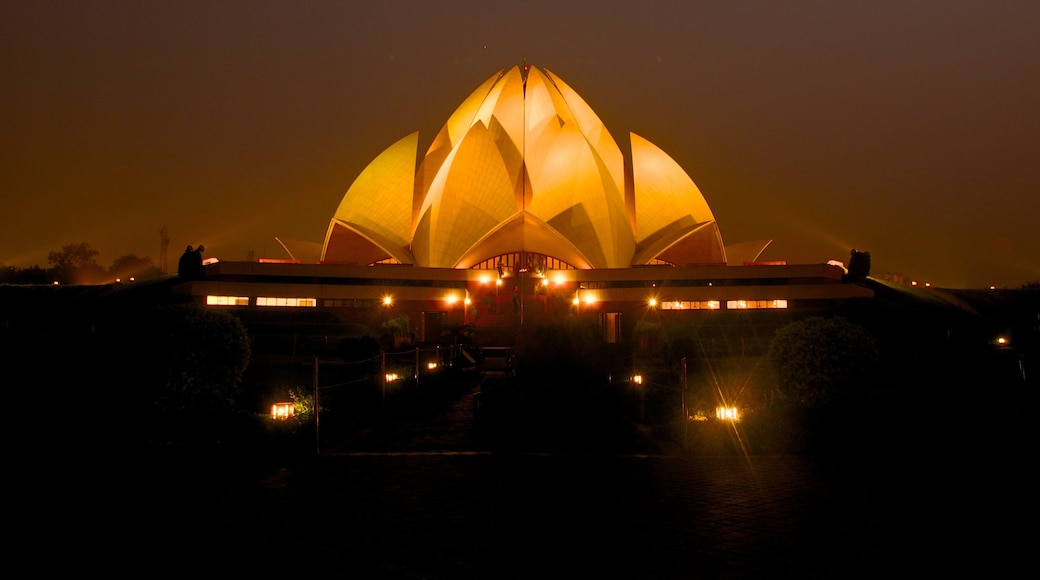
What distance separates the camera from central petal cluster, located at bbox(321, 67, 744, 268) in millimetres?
36781

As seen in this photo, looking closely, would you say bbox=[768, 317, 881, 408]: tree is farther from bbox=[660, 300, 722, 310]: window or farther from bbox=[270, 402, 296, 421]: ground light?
bbox=[660, 300, 722, 310]: window

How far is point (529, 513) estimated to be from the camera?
5809 millimetres

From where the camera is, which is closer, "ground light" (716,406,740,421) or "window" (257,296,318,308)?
"ground light" (716,406,740,421)

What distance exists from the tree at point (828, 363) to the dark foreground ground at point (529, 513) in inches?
78.5

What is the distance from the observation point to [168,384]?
10.2m

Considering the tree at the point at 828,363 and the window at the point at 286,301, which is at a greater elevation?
the window at the point at 286,301

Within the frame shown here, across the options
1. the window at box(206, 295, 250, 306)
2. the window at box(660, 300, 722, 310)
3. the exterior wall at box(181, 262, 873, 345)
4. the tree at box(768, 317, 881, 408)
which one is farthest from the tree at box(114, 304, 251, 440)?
the window at box(660, 300, 722, 310)

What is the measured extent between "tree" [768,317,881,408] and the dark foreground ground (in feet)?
6.54

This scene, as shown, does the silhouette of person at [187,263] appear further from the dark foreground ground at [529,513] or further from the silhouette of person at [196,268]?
the dark foreground ground at [529,513]

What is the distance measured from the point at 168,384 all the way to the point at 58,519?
15.5ft

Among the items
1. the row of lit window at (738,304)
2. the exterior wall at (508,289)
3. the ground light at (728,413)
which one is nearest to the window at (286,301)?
the exterior wall at (508,289)

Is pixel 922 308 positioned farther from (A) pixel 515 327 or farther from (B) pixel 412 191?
(B) pixel 412 191

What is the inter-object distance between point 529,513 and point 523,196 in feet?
106

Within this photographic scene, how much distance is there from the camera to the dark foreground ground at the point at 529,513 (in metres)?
4.59
